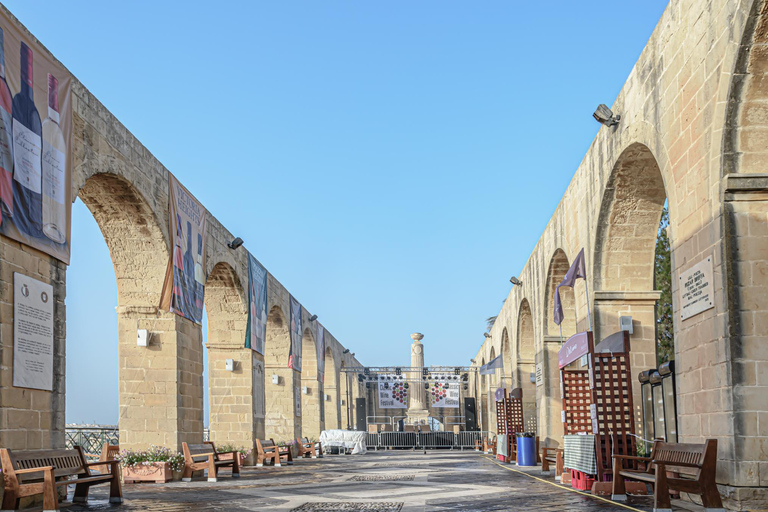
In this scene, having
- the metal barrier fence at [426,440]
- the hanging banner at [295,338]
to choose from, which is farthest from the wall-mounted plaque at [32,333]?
the metal barrier fence at [426,440]

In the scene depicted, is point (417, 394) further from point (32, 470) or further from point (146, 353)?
point (32, 470)

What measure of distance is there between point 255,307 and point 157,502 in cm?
1154

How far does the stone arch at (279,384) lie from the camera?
2638cm

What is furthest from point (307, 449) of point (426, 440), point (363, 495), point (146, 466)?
point (363, 495)

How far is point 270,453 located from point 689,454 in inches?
545

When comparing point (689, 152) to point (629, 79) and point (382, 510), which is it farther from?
point (382, 510)

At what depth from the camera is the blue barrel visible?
1766 centimetres

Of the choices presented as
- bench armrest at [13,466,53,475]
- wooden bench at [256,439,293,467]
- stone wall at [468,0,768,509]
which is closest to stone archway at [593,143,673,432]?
stone wall at [468,0,768,509]

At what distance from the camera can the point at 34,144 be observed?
9398mm

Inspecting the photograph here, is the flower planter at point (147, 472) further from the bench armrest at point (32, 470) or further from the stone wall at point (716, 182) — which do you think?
the stone wall at point (716, 182)

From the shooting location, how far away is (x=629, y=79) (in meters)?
11.9

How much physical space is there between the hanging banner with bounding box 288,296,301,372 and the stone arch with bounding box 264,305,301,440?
212 millimetres

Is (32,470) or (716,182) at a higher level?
(716,182)

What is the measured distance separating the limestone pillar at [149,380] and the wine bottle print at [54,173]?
444 centimetres
